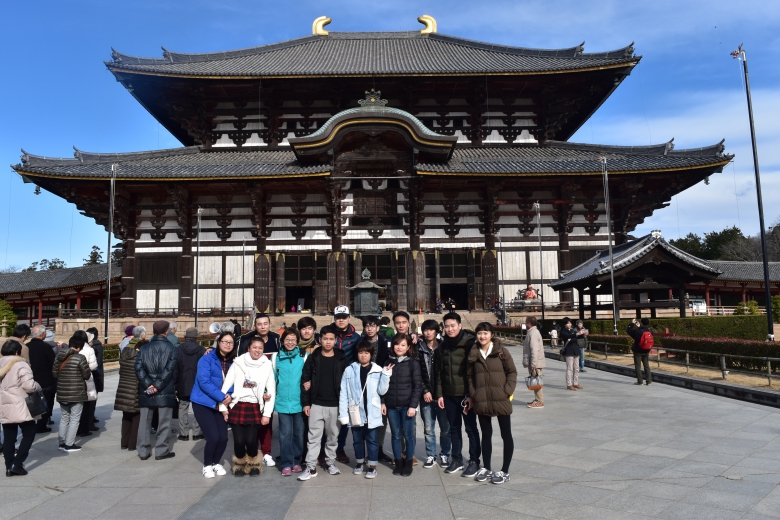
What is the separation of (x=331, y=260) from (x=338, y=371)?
76.3 feet

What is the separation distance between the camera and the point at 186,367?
812 centimetres

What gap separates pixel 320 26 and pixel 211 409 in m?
40.7

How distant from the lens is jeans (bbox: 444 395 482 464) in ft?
21.8

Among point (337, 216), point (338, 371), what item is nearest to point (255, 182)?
point (337, 216)

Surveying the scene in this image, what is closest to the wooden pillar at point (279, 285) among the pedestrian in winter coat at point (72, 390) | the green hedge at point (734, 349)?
the green hedge at point (734, 349)

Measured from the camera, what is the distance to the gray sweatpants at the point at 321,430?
6688 mm

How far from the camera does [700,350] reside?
50.4 feet

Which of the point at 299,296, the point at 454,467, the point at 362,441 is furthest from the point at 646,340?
the point at 299,296

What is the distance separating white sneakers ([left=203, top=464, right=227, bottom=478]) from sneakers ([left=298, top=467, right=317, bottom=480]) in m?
1.08

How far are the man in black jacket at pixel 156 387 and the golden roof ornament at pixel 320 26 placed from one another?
38850mm

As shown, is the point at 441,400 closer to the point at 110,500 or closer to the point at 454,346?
the point at 454,346

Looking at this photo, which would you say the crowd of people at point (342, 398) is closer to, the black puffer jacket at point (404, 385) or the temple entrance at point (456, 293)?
the black puffer jacket at point (404, 385)

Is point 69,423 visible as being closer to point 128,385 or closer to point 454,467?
point 128,385

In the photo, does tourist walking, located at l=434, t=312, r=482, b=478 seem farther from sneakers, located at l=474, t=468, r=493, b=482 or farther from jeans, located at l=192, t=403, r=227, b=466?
jeans, located at l=192, t=403, r=227, b=466
